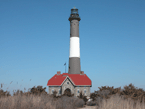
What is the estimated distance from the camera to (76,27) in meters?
43.4

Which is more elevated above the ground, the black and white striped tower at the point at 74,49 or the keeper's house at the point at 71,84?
the black and white striped tower at the point at 74,49

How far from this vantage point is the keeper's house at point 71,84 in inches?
1580

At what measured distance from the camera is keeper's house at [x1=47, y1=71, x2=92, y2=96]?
40.1m

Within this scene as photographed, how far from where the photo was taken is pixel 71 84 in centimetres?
4025

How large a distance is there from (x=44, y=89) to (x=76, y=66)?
62.9 ft

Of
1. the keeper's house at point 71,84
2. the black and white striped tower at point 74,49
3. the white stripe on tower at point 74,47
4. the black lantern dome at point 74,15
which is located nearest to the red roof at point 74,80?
the keeper's house at point 71,84

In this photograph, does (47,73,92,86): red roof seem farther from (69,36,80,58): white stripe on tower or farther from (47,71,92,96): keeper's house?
(69,36,80,58): white stripe on tower

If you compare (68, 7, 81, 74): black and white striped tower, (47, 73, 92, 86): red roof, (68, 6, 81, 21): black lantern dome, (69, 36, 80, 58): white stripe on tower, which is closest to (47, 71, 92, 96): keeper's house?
(47, 73, 92, 86): red roof

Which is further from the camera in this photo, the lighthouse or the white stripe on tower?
the white stripe on tower

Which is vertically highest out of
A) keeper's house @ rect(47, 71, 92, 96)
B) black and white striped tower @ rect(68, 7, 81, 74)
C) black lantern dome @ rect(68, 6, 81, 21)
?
black lantern dome @ rect(68, 6, 81, 21)

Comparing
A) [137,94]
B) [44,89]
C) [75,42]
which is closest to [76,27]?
[75,42]

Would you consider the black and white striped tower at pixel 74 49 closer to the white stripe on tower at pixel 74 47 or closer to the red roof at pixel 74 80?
the white stripe on tower at pixel 74 47

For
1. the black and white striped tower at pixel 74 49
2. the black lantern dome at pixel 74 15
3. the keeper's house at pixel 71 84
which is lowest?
the keeper's house at pixel 71 84

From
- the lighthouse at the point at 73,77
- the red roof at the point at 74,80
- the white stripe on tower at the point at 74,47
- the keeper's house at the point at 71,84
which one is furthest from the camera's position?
the white stripe on tower at the point at 74,47
